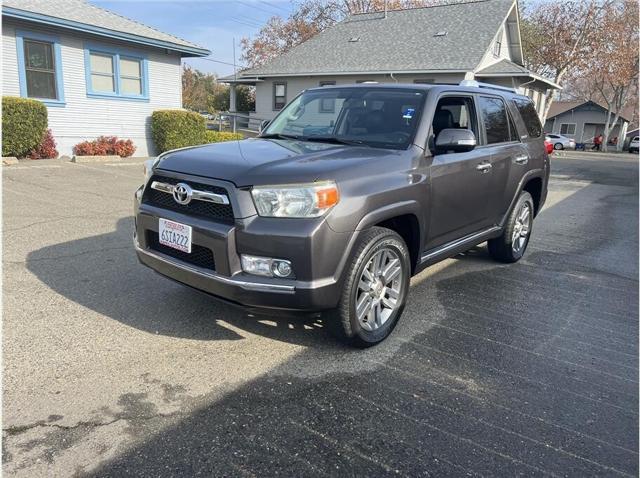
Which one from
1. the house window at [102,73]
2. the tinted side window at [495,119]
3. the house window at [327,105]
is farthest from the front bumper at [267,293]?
the house window at [102,73]

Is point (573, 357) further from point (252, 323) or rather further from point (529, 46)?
→ point (529, 46)

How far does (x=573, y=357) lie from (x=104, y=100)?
1450 cm

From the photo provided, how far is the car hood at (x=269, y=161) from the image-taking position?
128 inches

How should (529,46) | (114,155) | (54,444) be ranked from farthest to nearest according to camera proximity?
(529,46), (114,155), (54,444)

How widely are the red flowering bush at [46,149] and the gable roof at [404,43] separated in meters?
16.1

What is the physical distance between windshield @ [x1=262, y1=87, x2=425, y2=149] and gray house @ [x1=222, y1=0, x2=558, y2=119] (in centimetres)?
1954

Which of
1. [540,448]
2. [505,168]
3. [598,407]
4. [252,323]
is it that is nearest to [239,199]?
[252,323]

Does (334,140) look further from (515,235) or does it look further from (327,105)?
(515,235)

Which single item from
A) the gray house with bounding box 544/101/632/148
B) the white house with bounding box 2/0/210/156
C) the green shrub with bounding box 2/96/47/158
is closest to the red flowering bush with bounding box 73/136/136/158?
the white house with bounding box 2/0/210/156

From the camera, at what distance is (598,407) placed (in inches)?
126

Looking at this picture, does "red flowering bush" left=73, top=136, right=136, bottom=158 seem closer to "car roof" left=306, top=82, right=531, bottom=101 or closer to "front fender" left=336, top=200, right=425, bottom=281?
"car roof" left=306, top=82, right=531, bottom=101

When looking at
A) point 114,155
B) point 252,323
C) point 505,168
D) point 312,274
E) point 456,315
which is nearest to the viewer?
point 312,274

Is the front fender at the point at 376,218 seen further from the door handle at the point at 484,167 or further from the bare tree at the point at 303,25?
the bare tree at the point at 303,25

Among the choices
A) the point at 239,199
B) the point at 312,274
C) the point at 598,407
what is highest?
the point at 239,199
